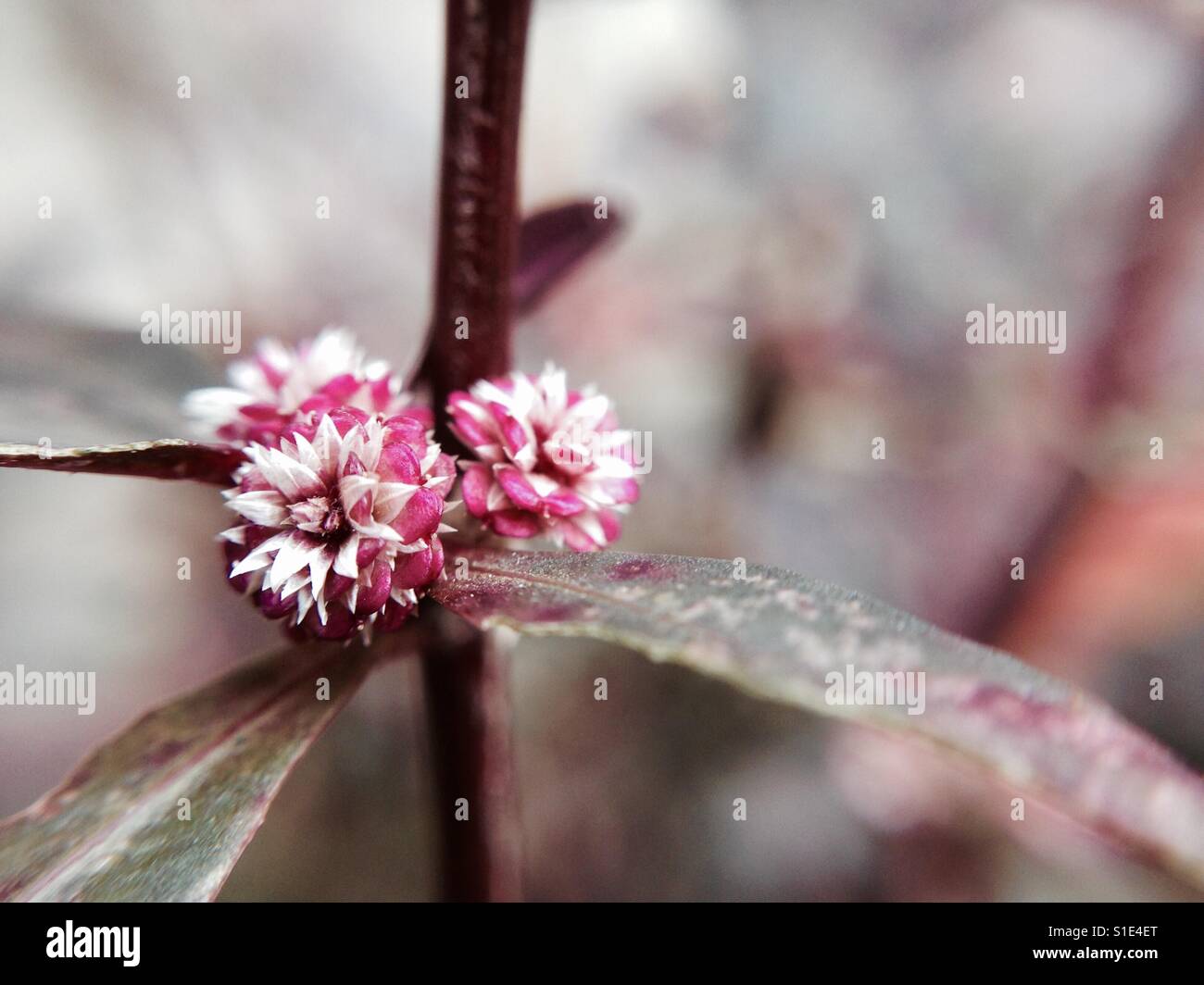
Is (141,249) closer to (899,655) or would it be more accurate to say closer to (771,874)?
(771,874)

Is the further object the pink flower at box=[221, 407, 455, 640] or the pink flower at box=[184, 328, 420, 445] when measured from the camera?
the pink flower at box=[184, 328, 420, 445]

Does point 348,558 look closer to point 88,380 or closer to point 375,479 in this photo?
point 375,479

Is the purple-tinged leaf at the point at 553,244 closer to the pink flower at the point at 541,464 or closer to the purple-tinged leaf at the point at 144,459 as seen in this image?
the pink flower at the point at 541,464

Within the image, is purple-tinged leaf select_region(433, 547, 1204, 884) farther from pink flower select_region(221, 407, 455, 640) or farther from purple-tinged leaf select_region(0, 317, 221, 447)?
purple-tinged leaf select_region(0, 317, 221, 447)

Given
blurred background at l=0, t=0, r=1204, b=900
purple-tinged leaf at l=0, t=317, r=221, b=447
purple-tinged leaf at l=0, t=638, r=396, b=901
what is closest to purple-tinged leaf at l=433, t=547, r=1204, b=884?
purple-tinged leaf at l=0, t=638, r=396, b=901

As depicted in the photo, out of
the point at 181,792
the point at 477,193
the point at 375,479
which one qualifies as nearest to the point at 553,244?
the point at 477,193

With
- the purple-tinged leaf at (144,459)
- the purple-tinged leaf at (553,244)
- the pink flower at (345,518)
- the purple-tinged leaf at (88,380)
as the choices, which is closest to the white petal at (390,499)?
the pink flower at (345,518)
